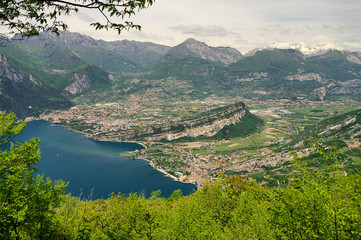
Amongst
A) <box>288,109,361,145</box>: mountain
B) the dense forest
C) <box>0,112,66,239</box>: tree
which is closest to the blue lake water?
the dense forest

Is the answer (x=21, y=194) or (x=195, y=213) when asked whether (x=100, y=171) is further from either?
(x=21, y=194)

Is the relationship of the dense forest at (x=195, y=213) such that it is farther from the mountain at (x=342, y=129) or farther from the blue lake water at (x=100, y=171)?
the mountain at (x=342, y=129)

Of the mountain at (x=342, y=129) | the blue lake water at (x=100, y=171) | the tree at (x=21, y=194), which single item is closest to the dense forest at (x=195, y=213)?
the tree at (x=21, y=194)

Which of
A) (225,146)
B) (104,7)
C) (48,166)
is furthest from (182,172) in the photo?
(104,7)

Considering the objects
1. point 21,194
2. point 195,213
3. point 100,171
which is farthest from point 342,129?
point 21,194

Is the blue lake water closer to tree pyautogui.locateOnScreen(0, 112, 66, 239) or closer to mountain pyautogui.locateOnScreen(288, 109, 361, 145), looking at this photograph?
tree pyautogui.locateOnScreen(0, 112, 66, 239)
